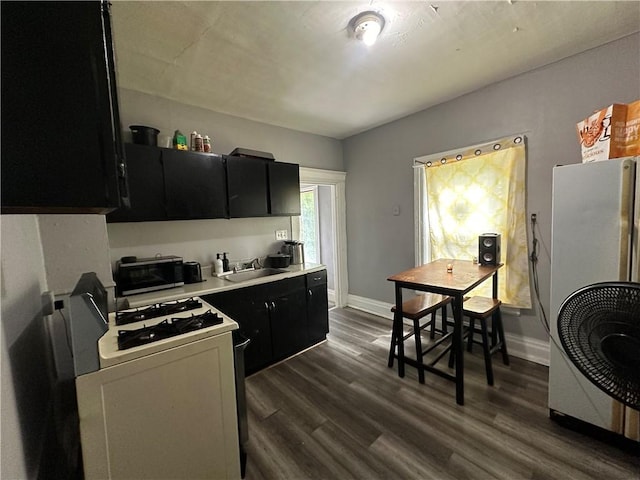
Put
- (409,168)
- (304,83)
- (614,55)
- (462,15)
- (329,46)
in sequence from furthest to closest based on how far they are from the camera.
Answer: (409,168), (304,83), (614,55), (329,46), (462,15)

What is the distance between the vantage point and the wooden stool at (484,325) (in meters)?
2.10

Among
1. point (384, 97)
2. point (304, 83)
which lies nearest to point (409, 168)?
point (384, 97)

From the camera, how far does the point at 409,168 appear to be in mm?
3195

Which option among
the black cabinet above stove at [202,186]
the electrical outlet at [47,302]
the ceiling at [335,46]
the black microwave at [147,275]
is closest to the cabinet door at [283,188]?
the black cabinet above stove at [202,186]

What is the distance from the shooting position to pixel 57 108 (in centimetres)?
51

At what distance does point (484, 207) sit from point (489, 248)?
44 cm

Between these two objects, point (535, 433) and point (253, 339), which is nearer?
point (535, 433)

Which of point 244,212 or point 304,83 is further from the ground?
point 304,83

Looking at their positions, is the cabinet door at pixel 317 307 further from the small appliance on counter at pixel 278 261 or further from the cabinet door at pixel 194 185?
the cabinet door at pixel 194 185

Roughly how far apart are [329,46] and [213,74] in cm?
96

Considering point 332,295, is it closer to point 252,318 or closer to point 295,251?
point 295,251

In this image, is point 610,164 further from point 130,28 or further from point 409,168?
point 130,28

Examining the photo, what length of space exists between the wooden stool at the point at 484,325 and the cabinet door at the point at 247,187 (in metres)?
2.15

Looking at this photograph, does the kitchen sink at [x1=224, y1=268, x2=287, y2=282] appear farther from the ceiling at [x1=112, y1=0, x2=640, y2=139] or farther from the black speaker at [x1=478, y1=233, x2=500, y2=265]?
the black speaker at [x1=478, y1=233, x2=500, y2=265]
